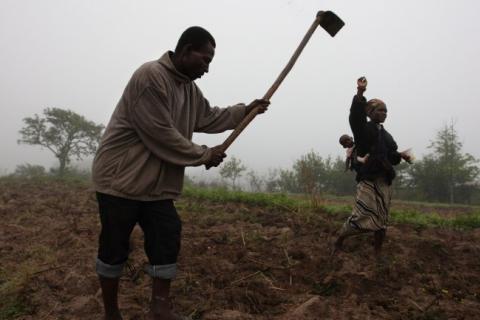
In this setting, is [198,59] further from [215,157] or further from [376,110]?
[376,110]

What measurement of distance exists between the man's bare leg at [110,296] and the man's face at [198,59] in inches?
48.8

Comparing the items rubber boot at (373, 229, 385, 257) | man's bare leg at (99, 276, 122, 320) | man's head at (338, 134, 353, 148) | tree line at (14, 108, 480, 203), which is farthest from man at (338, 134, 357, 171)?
tree line at (14, 108, 480, 203)

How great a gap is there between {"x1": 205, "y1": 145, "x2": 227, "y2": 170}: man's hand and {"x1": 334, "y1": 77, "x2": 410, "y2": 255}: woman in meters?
1.69

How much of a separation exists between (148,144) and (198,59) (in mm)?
545

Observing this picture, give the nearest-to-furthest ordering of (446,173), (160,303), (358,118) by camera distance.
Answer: (160,303) < (358,118) < (446,173)

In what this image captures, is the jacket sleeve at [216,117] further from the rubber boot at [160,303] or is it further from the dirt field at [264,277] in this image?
the dirt field at [264,277]

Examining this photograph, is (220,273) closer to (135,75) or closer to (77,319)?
(77,319)

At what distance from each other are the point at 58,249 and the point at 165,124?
286cm

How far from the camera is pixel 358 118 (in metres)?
3.45

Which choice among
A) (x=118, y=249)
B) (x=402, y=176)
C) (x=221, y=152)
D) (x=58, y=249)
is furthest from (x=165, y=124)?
(x=402, y=176)

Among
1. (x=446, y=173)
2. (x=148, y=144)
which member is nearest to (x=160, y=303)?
(x=148, y=144)

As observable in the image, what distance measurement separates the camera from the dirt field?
8.41 feet

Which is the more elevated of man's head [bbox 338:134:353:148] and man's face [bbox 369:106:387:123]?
man's face [bbox 369:106:387:123]

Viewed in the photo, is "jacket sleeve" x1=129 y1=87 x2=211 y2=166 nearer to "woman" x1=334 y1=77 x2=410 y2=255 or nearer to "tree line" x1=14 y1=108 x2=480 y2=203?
"woman" x1=334 y1=77 x2=410 y2=255
